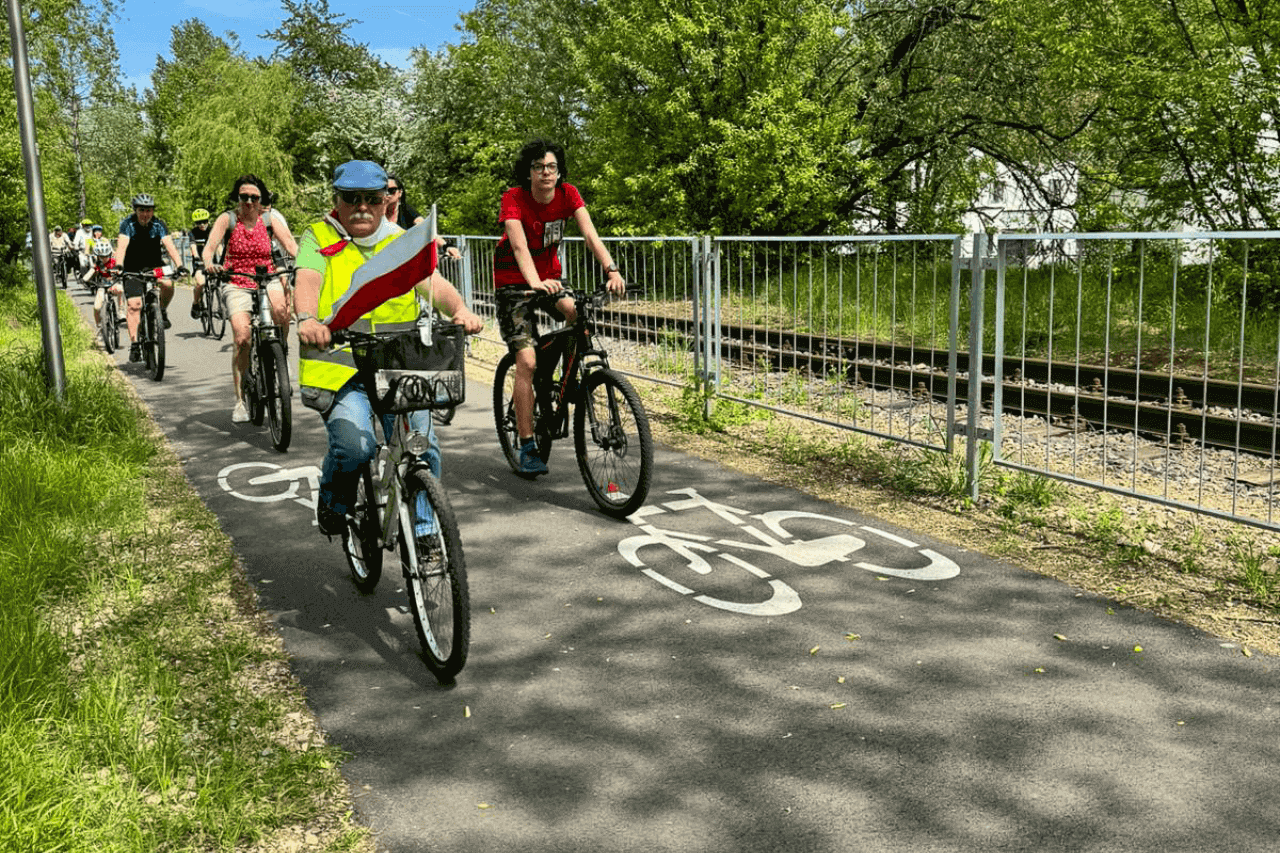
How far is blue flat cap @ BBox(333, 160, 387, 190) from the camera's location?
4.75 metres

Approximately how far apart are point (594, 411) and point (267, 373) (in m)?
3.44

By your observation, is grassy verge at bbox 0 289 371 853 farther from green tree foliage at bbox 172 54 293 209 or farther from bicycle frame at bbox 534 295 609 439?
green tree foliage at bbox 172 54 293 209

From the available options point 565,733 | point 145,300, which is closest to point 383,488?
point 565,733

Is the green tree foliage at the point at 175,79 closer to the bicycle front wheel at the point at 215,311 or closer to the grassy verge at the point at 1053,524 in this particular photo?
the bicycle front wheel at the point at 215,311

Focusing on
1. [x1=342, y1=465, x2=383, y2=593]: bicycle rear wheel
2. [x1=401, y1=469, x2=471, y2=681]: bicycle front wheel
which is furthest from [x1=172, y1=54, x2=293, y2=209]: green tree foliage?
[x1=401, y1=469, x2=471, y2=681]: bicycle front wheel

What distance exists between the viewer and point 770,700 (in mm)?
4184

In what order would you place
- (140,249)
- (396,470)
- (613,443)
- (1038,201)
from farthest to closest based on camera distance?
(1038,201) → (140,249) → (613,443) → (396,470)

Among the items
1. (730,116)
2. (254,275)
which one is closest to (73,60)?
(730,116)

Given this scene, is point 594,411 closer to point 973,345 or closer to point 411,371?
point 973,345

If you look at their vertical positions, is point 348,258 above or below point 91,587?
above

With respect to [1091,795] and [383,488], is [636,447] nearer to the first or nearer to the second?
[383,488]

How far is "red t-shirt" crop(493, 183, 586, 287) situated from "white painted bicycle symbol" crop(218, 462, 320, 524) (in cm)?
176

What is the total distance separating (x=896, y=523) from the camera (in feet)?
21.2

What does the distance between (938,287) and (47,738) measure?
649cm
